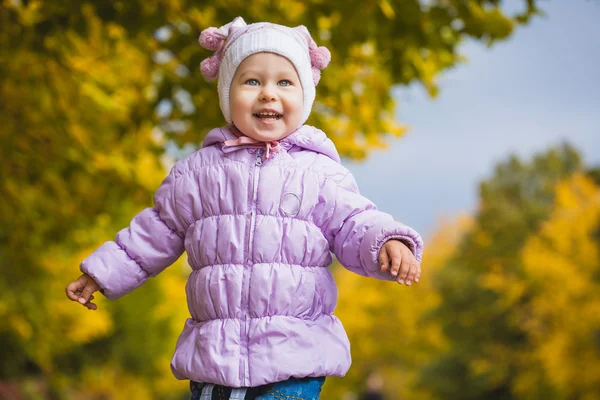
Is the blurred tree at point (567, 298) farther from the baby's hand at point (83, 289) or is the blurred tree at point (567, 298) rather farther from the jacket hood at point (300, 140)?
the baby's hand at point (83, 289)

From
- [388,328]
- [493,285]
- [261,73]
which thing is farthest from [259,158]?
[388,328]

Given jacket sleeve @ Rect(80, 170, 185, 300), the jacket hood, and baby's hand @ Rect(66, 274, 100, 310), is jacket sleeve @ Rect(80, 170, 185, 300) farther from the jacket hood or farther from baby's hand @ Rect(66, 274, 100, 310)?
the jacket hood

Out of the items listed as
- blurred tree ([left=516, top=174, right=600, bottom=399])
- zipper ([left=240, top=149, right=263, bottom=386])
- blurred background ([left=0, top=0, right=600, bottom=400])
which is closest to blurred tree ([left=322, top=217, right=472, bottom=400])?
blurred background ([left=0, top=0, right=600, bottom=400])

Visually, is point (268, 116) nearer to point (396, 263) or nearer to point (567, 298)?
point (396, 263)

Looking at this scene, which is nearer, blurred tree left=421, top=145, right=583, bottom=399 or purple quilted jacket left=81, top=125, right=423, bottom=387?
purple quilted jacket left=81, top=125, right=423, bottom=387

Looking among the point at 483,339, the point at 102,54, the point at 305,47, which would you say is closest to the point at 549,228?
the point at 483,339

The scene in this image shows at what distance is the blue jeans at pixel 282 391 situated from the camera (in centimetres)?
316

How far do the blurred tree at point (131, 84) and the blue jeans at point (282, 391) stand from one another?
3417mm

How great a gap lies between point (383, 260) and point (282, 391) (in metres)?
0.58

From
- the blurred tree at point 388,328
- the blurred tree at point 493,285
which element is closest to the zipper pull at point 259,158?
the blurred tree at point 493,285

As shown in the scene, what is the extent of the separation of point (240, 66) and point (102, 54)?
22.0 feet

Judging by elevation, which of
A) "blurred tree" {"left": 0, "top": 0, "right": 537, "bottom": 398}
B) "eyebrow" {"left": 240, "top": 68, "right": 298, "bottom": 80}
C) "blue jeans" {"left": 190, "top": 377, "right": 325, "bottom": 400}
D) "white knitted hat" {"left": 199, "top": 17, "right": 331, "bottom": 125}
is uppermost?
"blurred tree" {"left": 0, "top": 0, "right": 537, "bottom": 398}

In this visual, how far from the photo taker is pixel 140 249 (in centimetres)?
349

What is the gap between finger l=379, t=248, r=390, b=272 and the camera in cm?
305
